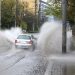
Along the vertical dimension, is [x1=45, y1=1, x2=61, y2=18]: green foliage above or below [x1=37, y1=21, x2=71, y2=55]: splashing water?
above

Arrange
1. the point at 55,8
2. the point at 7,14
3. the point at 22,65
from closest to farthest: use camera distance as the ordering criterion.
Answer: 1. the point at 22,65
2. the point at 55,8
3. the point at 7,14

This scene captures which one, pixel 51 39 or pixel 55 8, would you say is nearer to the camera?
pixel 51 39

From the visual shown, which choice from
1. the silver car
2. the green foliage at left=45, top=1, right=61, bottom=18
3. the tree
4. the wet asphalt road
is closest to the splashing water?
the silver car

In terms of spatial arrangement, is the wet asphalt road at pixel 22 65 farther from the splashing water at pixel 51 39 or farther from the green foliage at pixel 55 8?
the green foliage at pixel 55 8

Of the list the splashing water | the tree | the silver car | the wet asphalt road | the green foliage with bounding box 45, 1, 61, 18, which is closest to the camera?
the wet asphalt road

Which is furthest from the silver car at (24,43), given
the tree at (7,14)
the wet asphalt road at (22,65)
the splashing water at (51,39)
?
the tree at (7,14)

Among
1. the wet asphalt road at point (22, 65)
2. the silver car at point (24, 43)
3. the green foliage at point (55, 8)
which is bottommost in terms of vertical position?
the wet asphalt road at point (22, 65)

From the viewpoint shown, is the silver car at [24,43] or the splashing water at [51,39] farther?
the silver car at [24,43]

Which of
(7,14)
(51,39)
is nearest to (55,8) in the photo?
(51,39)

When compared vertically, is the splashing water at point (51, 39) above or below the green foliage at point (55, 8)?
below

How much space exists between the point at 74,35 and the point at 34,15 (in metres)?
75.0

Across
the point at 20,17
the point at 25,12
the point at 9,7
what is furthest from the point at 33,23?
the point at 9,7

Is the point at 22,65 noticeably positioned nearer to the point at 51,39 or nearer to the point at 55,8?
the point at 51,39

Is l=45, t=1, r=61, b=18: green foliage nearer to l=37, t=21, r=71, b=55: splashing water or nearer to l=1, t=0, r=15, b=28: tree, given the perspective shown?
l=37, t=21, r=71, b=55: splashing water
